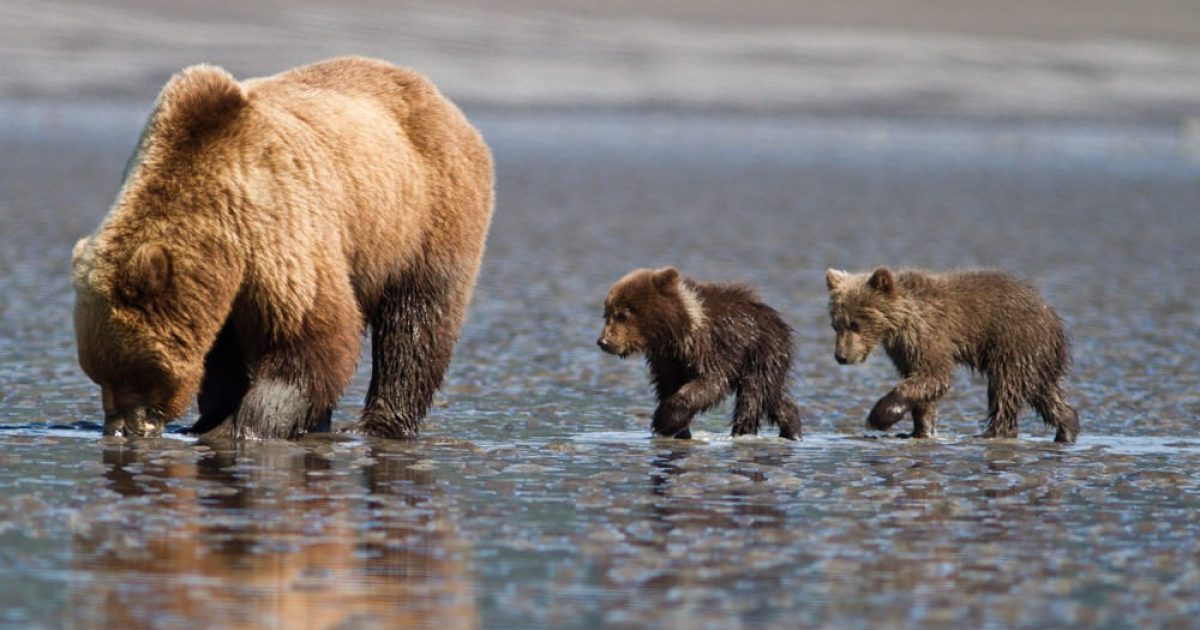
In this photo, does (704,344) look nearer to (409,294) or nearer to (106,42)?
(409,294)

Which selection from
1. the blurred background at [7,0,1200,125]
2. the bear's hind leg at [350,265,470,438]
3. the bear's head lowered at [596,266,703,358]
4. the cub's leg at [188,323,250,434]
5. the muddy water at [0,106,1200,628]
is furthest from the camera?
the blurred background at [7,0,1200,125]

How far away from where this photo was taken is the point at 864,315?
1029 cm

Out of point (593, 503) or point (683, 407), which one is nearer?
point (593, 503)

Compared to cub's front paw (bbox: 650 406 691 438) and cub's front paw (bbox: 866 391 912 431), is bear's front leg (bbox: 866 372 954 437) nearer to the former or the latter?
cub's front paw (bbox: 866 391 912 431)

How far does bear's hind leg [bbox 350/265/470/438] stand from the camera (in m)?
9.88

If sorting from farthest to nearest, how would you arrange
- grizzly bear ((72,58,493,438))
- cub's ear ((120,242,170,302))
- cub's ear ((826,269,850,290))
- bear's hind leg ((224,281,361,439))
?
1. cub's ear ((826,269,850,290))
2. bear's hind leg ((224,281,361,439))
3. grizzly bear ((72,58,493,438))
4. cub's ear ((120,242,170,302))

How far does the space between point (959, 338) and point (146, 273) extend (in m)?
4.01

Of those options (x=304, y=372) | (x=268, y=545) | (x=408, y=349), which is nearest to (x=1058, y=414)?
(x=408, y=349)

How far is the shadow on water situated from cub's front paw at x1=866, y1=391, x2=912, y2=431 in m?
2.40

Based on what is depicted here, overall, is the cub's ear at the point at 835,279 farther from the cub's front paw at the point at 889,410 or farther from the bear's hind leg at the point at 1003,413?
the bear's hind leg at the point at 1003,413

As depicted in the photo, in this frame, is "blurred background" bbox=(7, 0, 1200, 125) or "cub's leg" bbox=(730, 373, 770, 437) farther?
"blurred background" bbox=(7, 0, 1200, 125)

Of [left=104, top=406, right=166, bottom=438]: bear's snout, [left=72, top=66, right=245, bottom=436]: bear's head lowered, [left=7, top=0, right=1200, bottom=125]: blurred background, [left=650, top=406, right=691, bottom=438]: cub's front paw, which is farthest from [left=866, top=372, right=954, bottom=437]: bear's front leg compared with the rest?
[left=7, top=0, right=1200, bottom=125]: blurred background

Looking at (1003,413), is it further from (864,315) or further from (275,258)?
(275,258)

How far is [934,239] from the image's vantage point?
25219 millimetres
